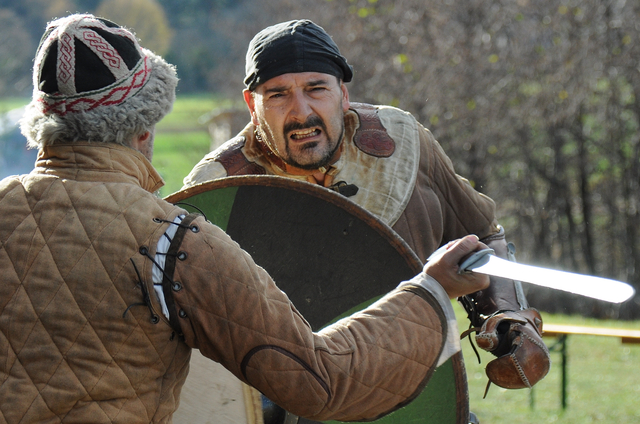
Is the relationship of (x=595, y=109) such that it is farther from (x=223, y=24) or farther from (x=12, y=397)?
(x=223, y=24)

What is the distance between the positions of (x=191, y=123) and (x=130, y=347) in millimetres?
20808

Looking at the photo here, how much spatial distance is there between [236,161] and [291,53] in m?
0.38

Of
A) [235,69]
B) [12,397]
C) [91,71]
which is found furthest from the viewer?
[235,69]

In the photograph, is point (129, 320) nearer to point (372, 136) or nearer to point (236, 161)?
point (236, 161)

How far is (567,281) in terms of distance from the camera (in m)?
1.35

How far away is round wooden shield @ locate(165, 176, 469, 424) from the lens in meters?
1.95

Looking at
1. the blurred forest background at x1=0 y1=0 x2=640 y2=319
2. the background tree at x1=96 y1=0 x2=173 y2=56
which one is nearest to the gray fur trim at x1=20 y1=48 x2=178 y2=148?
the blurred forest background at x1=0 y1=0 x2=640 y2=319

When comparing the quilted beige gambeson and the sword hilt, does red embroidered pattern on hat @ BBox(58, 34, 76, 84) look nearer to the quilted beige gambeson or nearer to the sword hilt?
the quilted beige gambeson

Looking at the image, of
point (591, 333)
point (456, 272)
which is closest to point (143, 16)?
point (591, 333)

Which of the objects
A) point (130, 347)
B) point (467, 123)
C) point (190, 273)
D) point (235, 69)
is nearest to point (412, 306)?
point (190, 273)

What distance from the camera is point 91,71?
→ 1.51m

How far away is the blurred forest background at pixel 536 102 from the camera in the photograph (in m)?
9.75

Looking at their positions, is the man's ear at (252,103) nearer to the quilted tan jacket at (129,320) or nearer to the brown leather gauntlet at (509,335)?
the brown leather gauntlet at (509,335)

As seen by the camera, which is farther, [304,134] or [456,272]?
[304,134]
